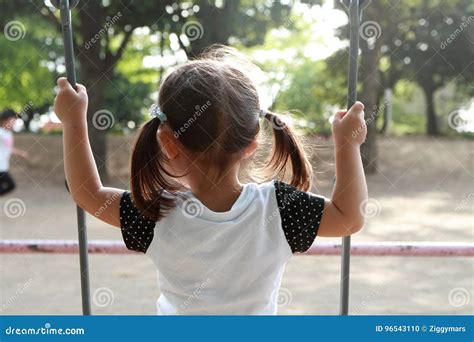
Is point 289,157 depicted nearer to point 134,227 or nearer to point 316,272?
point 134,227

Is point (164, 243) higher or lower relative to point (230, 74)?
lower

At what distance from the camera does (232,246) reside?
3.91ft

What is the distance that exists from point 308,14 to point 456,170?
3.54 meters

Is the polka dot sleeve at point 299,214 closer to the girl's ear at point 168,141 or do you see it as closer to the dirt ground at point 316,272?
the girl's ear at point 168,141

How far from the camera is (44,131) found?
583 inches

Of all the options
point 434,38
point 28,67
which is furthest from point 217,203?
point 28,67

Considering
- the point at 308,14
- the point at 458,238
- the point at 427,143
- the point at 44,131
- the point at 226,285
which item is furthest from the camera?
the point at 44,131

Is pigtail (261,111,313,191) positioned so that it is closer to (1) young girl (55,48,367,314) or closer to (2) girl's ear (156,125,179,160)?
(1) young girl (55,48,367,314)

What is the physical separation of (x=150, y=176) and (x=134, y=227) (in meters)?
0.10

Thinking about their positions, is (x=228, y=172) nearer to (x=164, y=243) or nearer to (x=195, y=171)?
(x=195, y=171)

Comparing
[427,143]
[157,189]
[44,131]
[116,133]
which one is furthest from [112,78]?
[157,189]

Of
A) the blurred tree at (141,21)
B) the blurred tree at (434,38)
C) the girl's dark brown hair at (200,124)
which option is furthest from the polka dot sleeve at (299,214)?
the blurred tree at (434,38)

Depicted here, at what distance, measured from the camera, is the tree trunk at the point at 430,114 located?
16.0m

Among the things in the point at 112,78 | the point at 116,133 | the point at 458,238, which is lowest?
the point at 116,133
